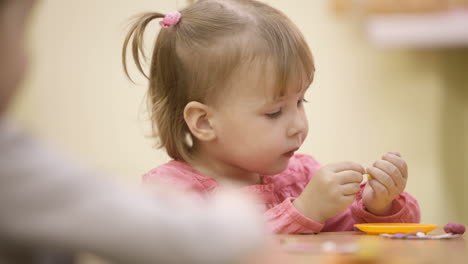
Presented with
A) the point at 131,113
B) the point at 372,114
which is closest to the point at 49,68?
the point at 131,113

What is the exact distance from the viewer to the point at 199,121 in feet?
3.68

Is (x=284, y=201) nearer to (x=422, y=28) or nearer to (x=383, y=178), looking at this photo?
(x=383, y=178)

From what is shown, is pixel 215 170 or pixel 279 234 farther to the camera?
pixel 215 170

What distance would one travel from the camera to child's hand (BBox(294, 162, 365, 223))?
1.00 metres

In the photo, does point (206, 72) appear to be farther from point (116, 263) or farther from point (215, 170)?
point (116, 263)

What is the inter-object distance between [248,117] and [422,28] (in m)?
1.54

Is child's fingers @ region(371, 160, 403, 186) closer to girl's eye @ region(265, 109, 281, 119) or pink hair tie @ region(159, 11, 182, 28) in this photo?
girl's eye @ region(265, 109, 281, 119)

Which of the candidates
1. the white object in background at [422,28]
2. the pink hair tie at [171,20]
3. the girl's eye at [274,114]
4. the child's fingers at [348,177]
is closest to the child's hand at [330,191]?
the child's fingers at [348,177]

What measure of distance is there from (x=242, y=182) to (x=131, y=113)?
1.95 meters

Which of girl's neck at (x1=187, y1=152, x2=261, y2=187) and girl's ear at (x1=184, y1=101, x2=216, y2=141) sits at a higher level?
girl's ear at (x1=184, y1=101, x2=216, y2=141)

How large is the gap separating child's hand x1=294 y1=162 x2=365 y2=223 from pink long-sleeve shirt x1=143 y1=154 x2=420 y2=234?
18 millimetres

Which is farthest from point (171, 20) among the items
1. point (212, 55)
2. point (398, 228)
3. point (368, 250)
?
point (368, 250)

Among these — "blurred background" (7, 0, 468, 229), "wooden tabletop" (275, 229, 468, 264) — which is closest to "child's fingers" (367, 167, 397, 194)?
"wooden tabletop" (275, 229, 468, 264)

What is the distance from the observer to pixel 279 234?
1.00 meters
